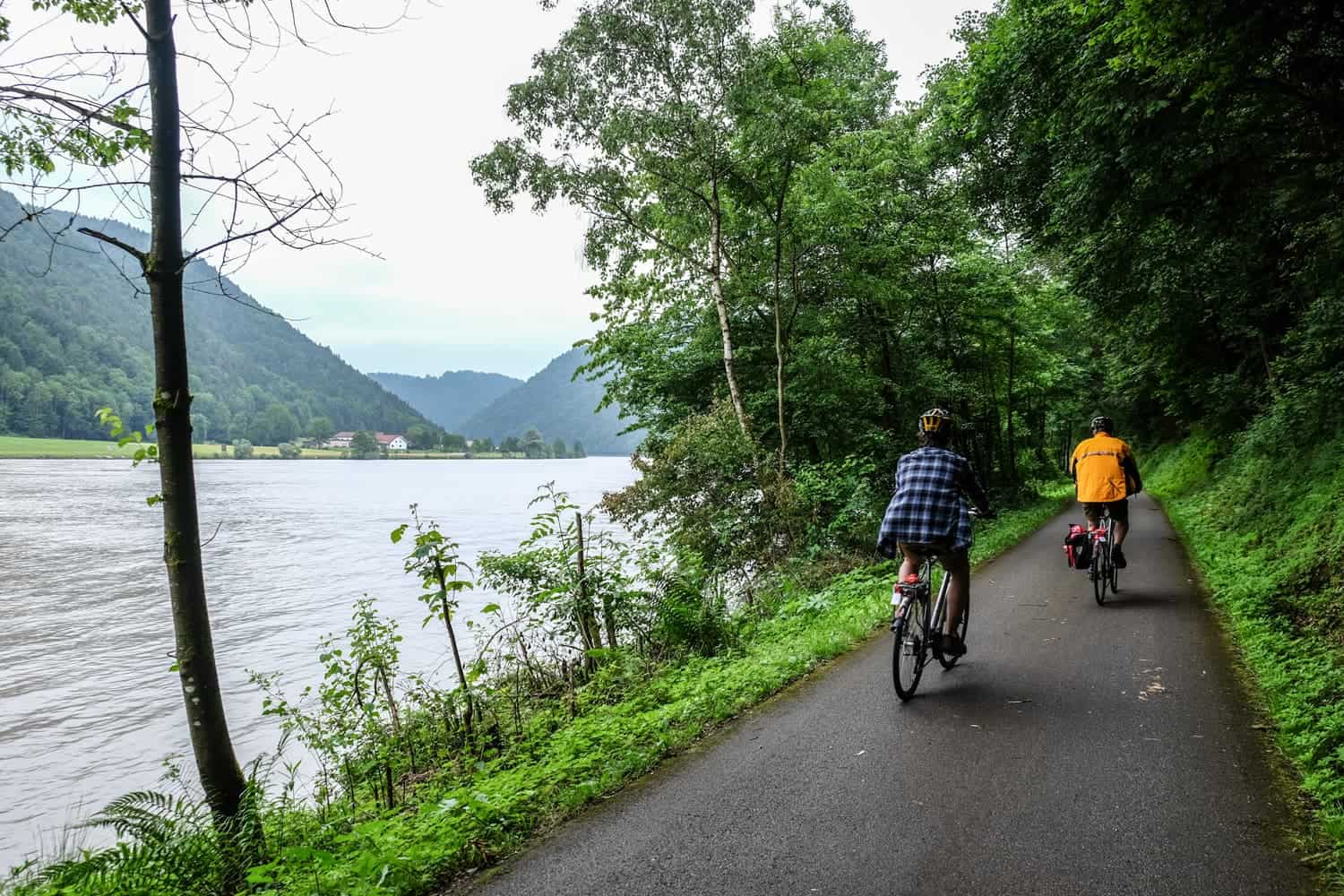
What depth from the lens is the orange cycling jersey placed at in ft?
28.4

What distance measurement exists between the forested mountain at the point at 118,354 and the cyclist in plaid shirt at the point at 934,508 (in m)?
4.84

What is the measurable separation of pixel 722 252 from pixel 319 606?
1313cm

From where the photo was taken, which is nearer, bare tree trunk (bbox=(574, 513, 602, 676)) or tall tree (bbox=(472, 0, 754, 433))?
bare tree trunk (bbox=(574, 513, 602, 676))

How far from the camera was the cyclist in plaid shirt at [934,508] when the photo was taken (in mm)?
5582

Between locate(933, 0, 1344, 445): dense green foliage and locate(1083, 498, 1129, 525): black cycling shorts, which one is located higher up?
locate(933, 0, 1344, 445): dense green foliage

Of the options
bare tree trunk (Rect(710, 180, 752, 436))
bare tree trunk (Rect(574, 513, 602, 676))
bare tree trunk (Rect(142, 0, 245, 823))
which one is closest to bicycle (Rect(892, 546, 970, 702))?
bare tree trunk (Rect(574, 513, 602, 676))

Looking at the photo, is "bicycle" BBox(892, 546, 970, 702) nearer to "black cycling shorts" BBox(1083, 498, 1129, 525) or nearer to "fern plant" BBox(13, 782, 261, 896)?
"black cycling shorts" BBox(1083, 498, 1129, 525)

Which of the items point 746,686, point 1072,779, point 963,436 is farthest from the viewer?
point 963,436

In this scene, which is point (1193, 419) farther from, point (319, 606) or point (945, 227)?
point (319, 606)

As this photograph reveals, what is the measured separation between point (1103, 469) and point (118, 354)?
7557cm

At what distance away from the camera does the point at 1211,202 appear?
9.76 metres

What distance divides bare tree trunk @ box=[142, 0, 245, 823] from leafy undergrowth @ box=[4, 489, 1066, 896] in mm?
1190

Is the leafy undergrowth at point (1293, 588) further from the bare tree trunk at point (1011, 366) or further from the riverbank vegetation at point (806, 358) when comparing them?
the bare tree trunk at point (1011, 366)

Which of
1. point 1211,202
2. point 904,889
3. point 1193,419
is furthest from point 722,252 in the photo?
point 1193,419
